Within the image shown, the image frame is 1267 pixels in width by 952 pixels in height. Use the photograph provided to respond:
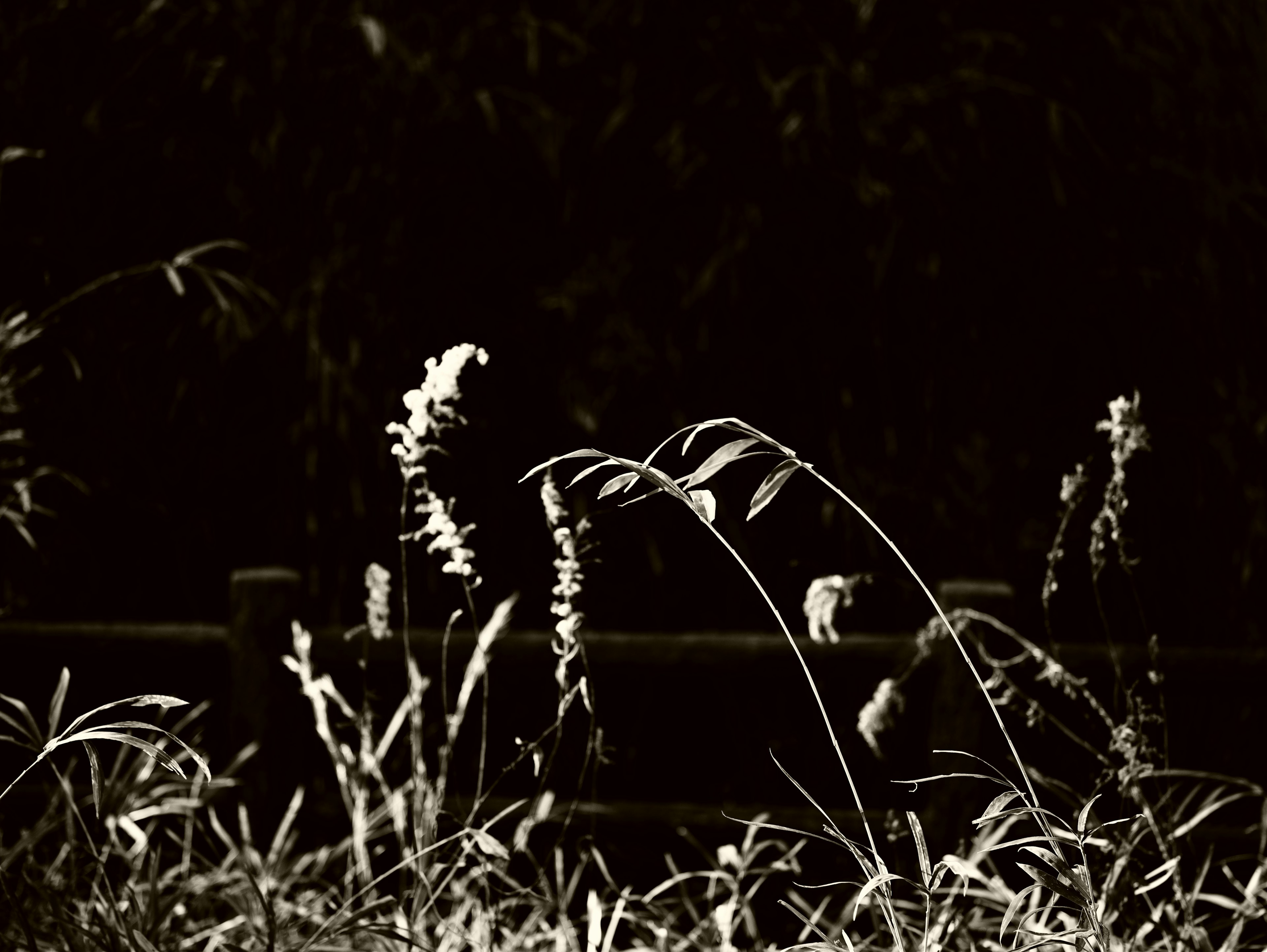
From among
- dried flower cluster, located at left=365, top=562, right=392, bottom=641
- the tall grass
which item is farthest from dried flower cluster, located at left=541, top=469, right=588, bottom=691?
dried flower cluster, located at left=365, top=562, right=392, bottom=641

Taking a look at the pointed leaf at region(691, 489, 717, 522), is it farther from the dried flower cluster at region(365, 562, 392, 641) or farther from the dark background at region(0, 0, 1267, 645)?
the dark background at region(0, 0, 1267, 645)

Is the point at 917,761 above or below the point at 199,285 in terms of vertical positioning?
below

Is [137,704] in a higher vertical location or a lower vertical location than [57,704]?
higher

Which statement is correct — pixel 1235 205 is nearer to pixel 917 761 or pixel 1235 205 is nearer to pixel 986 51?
pixel 986 51

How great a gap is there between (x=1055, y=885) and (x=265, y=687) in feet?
4.05

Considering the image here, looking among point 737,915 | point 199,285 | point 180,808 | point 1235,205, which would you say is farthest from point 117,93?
point 1235,205

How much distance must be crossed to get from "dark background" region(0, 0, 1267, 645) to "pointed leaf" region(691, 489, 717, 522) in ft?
4.42

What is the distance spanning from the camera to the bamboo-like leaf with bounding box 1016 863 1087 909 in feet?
3.24

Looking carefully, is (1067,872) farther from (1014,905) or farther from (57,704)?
(57,704)

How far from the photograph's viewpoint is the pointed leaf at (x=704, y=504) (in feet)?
2.96

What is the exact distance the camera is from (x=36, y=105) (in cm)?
235

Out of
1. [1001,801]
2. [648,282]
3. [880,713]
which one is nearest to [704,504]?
[1001,801]

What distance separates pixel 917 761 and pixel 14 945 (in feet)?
4.54

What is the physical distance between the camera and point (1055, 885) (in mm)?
1002
